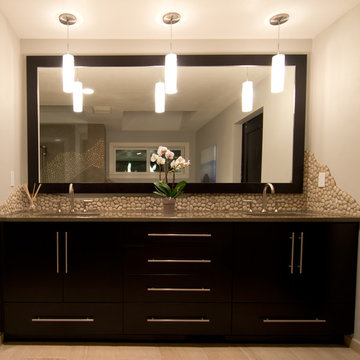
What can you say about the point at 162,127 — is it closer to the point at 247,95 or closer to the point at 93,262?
the point at 247,95

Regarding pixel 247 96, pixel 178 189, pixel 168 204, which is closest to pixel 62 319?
pixel 168 204

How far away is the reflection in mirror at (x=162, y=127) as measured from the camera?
6.91ft

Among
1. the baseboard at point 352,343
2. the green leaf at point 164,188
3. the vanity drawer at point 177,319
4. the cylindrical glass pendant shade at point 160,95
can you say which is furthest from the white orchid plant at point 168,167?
the baseboard at point 352,343

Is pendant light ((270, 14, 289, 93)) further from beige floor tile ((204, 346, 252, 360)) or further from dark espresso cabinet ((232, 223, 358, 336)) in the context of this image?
beige floor tile ((204, 346, 252, 360))

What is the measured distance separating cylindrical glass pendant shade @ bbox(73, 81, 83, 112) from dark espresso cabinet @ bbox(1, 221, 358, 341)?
102 cm

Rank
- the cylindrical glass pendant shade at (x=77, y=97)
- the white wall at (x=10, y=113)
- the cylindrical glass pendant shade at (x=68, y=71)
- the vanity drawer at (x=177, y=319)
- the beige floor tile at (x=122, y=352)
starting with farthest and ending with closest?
the cylindrical glass pendant shade at (x=77, y=97) → the cylindrical glass pendant shade at (x=68, y=71) → the white wall at (x=10, y=113) → the vanity drawer at (x=177, y=319) → the beige floor tile at (x=122, y=352)

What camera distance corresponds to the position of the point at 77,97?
6.81 feet

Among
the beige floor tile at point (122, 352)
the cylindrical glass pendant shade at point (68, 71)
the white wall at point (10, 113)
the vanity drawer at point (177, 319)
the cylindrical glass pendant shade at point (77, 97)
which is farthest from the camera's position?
the cylindrical glass pendant shade at point (77, 97)

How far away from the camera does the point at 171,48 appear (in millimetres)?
2092

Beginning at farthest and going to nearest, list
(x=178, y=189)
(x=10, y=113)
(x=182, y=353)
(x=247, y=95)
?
1. (x=247, y=95)
2. (x=178, y=189)
3. (x=10, y=113)
4. (x=182, y=353)

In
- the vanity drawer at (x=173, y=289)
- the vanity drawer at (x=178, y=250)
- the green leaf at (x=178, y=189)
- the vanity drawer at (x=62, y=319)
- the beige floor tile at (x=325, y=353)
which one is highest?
the green leaf at (x=178, y=189)

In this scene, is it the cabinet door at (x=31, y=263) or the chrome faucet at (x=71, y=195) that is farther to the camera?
the chrome faucet at (x=71, y=195)

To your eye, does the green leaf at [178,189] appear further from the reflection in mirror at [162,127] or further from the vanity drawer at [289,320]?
the vanity drawer at [289,320]

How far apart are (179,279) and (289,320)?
81 centimetres
